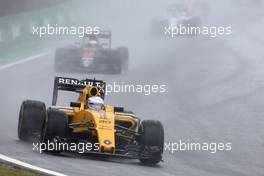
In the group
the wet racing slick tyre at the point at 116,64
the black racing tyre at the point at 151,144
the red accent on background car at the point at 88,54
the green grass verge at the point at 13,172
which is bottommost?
the green grass verge at the point at 13,172

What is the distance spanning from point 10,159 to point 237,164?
400 cm

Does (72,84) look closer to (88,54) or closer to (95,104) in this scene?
(95,104)

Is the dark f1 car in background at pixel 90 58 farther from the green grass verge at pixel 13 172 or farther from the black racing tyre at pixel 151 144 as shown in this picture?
the green grass verge at pixel 13 172

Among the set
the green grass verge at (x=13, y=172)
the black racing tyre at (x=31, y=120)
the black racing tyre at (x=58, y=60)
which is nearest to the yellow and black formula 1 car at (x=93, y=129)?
the black racing tyre at (x=31, y=120)

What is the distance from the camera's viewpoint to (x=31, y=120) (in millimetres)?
15578

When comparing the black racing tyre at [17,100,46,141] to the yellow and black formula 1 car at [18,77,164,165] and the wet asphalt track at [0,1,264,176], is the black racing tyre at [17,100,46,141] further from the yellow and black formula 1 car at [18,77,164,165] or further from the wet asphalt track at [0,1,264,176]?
the wet asphalt track at [0,1,264,176]

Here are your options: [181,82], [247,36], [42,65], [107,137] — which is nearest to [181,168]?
[107,137]

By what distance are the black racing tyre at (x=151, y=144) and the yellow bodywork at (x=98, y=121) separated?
47 centimetres

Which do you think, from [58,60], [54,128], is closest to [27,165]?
[54,128]

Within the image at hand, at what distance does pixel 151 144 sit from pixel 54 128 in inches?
58.1

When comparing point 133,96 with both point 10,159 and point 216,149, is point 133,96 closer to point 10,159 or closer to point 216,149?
point 216,149

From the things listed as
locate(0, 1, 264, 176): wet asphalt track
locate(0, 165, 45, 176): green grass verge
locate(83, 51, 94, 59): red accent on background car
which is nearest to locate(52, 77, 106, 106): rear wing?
locate(0, 1, 264, 176): wet asphalt track

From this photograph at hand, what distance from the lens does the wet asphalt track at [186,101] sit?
14.5 meters

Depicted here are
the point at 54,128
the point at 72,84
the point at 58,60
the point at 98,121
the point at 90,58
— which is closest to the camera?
the point at 54,128
